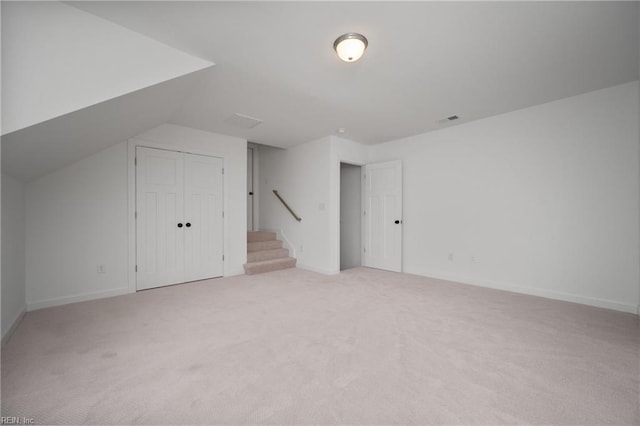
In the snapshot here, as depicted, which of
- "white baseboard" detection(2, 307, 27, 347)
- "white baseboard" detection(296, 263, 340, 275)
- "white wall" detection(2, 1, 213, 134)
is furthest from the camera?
"white baseboard" detection(296, 263, 340, 275)

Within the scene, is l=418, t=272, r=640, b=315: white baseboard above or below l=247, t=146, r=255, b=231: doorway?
below

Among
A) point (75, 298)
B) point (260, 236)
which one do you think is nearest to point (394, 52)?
point (260, 236)

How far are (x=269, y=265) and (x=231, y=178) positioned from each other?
1766 millimetres

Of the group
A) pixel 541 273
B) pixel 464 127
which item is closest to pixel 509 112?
pixel 464 127

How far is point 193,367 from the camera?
6.15ft

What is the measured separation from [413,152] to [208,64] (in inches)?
145

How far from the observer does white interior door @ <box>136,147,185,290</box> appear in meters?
3.83

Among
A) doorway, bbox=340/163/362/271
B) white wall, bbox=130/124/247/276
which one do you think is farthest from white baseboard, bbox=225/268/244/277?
doorway, bbox=340/163/362/271

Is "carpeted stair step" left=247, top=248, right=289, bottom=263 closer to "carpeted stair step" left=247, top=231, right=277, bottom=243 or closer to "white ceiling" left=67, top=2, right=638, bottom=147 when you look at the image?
"carpeted stair step" left=247, top=231, right=277, bottom=243

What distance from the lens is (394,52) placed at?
228 cm

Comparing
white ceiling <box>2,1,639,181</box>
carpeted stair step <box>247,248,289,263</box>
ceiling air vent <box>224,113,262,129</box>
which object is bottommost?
carpeted stair step <box>247,248,289,263</box>

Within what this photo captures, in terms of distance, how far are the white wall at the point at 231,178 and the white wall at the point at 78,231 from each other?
951mm

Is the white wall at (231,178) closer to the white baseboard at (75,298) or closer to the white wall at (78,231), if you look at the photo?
the white wall at (78,231)

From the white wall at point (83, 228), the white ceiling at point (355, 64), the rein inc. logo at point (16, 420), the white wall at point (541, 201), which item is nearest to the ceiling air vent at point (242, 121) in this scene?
the white ceiling at point (355, 64)
